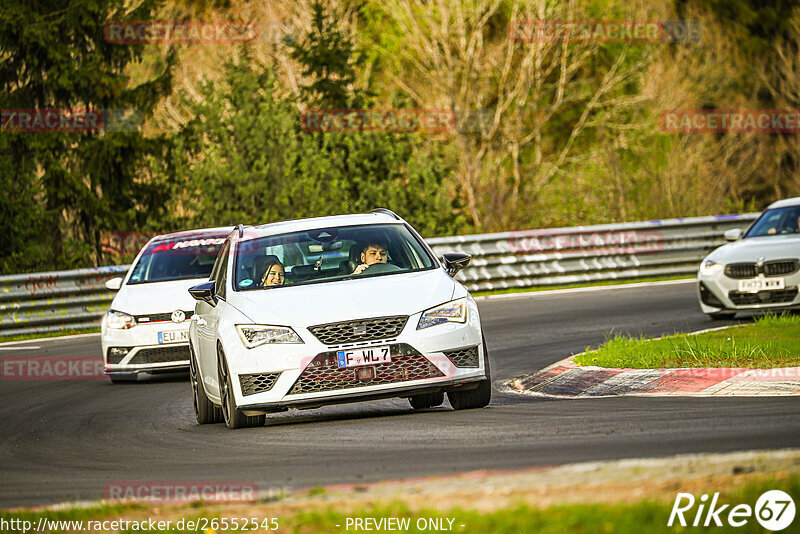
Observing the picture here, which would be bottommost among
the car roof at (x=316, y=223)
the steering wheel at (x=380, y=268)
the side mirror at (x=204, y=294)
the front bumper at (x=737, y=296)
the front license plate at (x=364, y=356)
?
the front bumper at (x=737, y=296)

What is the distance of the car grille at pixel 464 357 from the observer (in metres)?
9.91

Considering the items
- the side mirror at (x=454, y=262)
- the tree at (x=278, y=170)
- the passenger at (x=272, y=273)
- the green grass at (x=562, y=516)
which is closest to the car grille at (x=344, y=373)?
the passenger at (x=272, y=273)

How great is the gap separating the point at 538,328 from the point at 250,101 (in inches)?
514

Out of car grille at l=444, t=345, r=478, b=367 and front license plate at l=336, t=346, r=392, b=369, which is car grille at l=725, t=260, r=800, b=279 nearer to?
car grille at l=444, t=345, r=478, b=367

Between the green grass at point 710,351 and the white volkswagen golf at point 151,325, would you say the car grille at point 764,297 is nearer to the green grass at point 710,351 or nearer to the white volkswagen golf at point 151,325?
the green grass at point 710,351

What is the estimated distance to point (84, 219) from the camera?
3225 cm

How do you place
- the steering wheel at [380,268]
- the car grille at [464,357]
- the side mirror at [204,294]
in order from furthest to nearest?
the side mirror at [204,294], the steering wheel at [380,268], the car grille at [464,357]

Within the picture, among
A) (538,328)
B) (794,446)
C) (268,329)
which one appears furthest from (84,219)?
(794,446)

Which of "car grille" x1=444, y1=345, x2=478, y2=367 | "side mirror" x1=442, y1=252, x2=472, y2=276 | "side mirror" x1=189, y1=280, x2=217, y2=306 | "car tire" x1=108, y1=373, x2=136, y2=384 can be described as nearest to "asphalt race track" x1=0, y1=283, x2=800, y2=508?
"car grille" x1=444, y1=345, x2=478, y2=367

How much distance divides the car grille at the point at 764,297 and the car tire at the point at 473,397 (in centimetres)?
722

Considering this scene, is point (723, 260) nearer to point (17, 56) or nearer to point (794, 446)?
point (794, 446)

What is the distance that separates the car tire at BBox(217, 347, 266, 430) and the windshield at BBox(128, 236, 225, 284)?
5643mm

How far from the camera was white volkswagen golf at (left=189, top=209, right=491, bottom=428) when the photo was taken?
9.72 m

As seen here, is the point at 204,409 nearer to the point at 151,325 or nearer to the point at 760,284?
the point at 151,325
